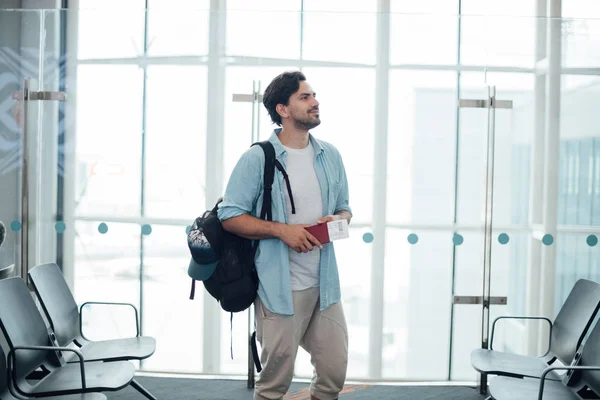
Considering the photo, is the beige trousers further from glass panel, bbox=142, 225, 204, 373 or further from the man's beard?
glass panel, bbox=142, 225, 204, 373

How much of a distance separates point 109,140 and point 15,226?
0.78m

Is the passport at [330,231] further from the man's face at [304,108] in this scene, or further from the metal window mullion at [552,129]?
the metal window mullion at [552,129]

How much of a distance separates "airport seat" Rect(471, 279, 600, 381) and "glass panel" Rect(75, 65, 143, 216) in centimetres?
225

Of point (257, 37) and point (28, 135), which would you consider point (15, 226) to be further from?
point (257, 37)

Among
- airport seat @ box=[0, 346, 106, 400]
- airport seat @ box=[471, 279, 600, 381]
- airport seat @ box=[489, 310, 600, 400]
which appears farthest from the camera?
airport seat @ box=[471, 279, 600, 381]

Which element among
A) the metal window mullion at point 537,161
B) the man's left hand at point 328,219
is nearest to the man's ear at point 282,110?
the man's left hand at point 328,219

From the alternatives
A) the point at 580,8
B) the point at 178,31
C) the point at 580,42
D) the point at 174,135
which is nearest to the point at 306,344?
the point at 174,135

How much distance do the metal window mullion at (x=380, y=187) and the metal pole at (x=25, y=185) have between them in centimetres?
212

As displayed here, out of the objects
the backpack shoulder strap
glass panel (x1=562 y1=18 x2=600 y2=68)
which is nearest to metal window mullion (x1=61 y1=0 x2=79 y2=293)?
the backpack shoulder strap

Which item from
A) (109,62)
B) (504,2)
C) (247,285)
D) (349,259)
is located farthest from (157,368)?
(504,2)

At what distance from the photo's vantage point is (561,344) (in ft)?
10.1

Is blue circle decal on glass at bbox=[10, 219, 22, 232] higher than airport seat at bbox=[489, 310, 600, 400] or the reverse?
higher

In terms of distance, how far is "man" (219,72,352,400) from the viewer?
263 centimetres

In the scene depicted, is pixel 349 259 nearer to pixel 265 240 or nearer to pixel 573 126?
pixel 265 240
